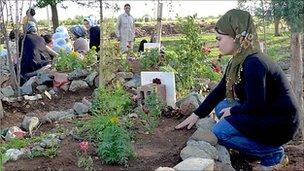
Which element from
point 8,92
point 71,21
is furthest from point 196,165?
point 71,21

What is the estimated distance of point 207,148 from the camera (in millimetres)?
4219

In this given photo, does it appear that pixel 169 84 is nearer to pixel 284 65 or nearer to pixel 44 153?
pixel 44 153

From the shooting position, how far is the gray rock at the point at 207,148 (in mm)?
4191

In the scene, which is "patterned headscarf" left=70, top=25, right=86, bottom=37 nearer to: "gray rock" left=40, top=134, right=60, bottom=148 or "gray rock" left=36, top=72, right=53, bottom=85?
"gray rock" left=36, top=72, right=53, bottom=85

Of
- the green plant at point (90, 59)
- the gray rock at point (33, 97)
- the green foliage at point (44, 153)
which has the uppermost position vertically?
the green foliage at point (44, 153)

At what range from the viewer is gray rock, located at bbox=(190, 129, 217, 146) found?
4344mm

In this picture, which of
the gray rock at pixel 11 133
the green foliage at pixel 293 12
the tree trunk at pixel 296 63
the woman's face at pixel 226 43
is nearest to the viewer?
the woman's face at pixel 226 43

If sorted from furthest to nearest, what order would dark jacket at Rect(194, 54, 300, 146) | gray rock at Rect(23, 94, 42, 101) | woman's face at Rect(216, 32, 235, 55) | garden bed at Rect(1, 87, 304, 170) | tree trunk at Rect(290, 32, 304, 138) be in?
gray rock at Rect(23, 94, 42, 101) < tree trunk at Rect(290, 32, 304, 138) < woman's face at Rect(216, 32, 235, 55) < dark jacket at Rect(194, 54, 300, 146) < garden bed at Rect(1, 87, 304, 170)

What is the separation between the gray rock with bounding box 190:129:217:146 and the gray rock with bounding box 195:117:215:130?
41 cm

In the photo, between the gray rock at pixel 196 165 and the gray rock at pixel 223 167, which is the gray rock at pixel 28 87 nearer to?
the gray rock at pixel 223 167

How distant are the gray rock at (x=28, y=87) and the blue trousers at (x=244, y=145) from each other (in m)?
4.78

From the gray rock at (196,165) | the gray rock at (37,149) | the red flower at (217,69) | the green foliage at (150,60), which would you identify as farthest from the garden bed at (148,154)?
the red flower at (217,69)

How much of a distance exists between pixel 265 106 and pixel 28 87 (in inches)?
209

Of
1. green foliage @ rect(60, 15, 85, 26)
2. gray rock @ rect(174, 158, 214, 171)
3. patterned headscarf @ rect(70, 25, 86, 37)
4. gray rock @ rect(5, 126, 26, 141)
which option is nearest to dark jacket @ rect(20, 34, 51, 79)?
patterned headscarf @ rect(70, 25, 86, 37)
